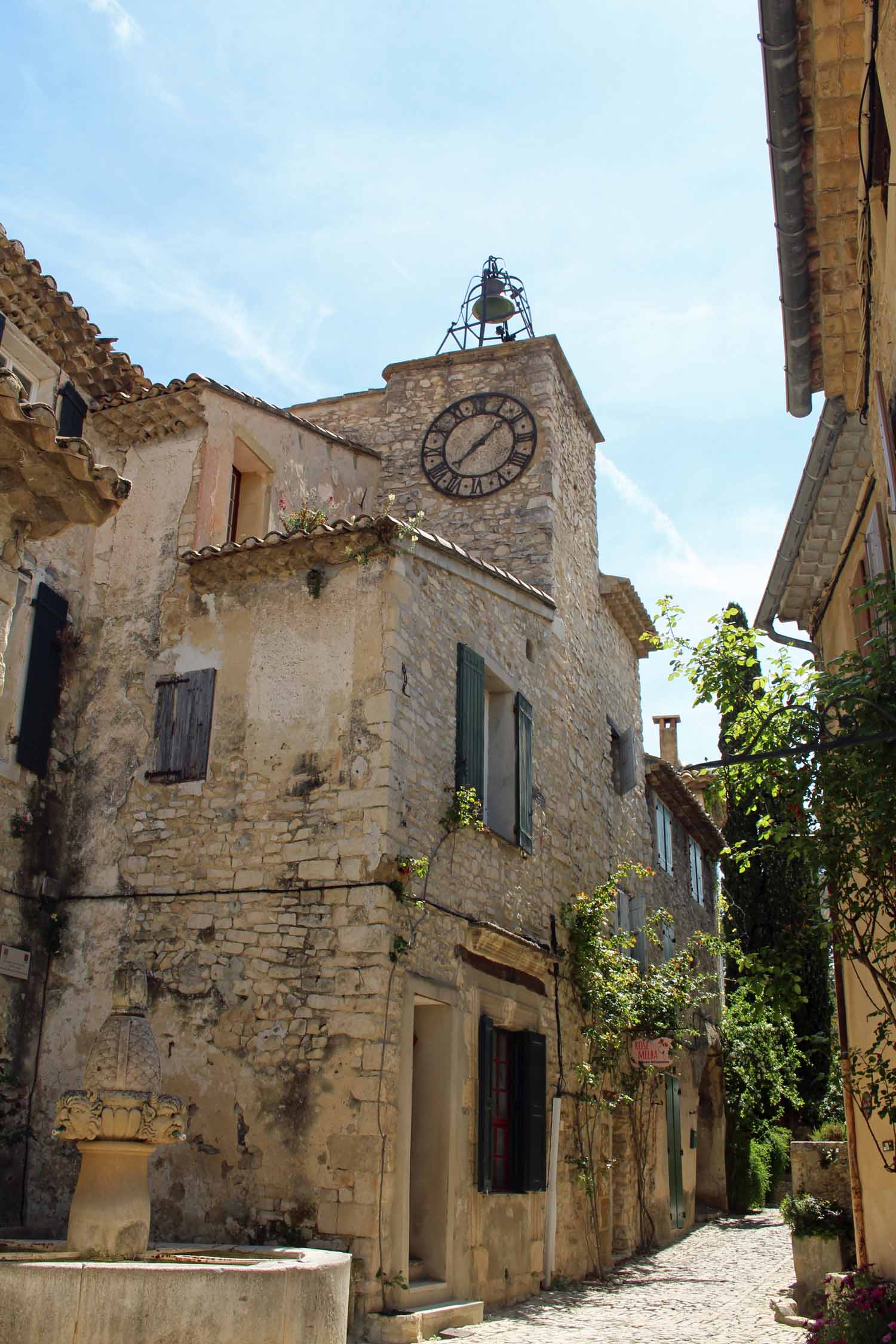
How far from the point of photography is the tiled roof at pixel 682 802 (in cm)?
1820

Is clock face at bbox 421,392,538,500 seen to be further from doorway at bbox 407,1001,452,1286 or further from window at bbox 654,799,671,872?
doorway at bbox 407,1001,452,1286

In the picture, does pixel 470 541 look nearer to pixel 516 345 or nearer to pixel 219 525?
pixel 516 345

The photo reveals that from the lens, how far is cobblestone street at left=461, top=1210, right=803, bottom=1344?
8.94 meters

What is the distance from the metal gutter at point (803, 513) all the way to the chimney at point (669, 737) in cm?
1954

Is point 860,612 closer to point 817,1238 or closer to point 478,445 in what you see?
point 817,1238

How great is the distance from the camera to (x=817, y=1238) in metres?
9.81

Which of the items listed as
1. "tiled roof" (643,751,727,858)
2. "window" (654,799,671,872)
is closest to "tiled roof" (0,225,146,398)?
"tiled roof" (643,751,727,858)

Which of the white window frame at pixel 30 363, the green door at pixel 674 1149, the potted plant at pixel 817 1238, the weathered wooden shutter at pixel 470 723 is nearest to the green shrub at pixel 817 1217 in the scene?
the potted plant at pixel 817 1238

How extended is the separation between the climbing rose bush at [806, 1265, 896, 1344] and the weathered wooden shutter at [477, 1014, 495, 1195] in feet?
10.5

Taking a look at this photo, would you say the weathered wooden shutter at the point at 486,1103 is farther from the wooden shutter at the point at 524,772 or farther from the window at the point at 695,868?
the window at the point at 695,868

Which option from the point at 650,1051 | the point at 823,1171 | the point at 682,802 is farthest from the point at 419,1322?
the point at 682,802

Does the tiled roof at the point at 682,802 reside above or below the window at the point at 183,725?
above

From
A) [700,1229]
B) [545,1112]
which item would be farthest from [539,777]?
[700,1229]

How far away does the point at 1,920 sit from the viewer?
9914 millimetres
